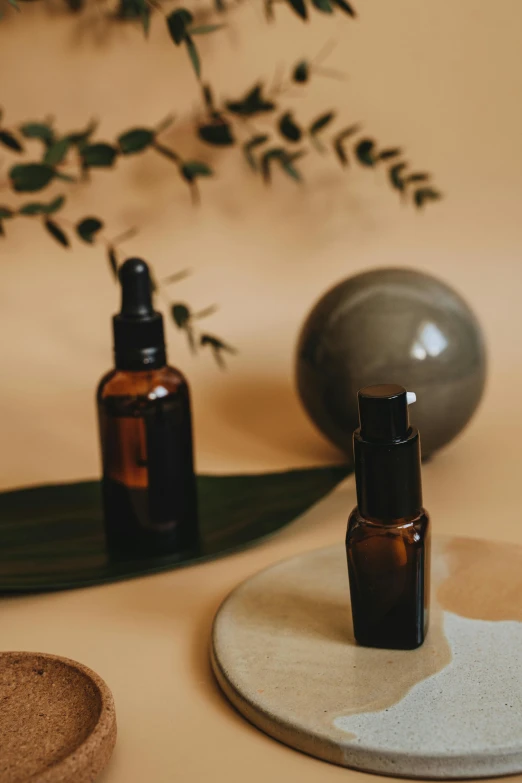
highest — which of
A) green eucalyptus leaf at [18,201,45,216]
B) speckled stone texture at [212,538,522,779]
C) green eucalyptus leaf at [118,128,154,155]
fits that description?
green eucalyptus leaf at [118,128,154,155]

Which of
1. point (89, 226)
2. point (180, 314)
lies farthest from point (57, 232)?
point (180, 314)

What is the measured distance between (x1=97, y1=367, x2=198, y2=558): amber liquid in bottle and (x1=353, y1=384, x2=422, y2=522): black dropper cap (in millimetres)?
237

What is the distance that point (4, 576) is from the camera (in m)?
0.82

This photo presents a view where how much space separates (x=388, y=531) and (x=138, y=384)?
28 centimetres

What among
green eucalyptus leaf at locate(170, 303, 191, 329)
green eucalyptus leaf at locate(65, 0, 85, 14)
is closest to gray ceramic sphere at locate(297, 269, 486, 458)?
green eucalyptus leaf at locate(170, 303, 191, 329)

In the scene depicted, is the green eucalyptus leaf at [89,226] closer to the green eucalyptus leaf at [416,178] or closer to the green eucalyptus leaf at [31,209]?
the green eucalyptus leaf at [31,209]

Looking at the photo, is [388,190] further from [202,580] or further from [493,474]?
[202,580]

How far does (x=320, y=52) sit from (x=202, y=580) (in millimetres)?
858

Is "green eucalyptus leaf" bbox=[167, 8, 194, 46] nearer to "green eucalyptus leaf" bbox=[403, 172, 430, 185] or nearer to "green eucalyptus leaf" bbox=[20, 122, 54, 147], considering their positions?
"green eucalyptus leaf" bbox=[20, 122, 54, 147]

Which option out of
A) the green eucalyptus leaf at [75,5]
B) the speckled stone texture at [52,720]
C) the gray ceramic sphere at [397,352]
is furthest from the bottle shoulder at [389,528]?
the green eucalyptus leaf at [75,5]

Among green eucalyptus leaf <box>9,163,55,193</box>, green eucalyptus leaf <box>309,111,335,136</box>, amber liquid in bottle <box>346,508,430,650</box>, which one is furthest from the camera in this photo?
green eucalyptus leaf <box>309,111,335,136</box>

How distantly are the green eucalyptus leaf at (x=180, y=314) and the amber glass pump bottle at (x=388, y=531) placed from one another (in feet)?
1.79

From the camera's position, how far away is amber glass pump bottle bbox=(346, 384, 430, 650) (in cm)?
63

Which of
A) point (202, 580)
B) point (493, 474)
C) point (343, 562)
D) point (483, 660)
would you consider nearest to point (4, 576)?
point (202, 580)
